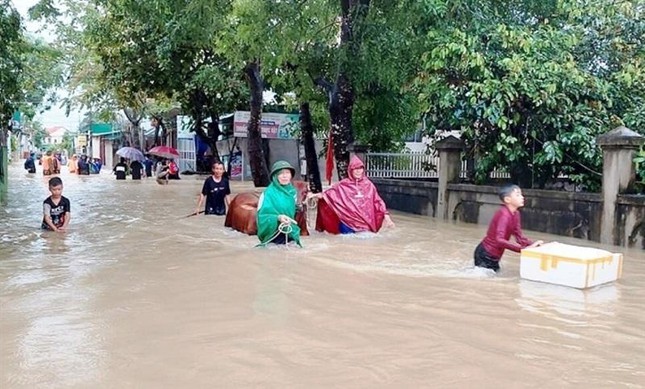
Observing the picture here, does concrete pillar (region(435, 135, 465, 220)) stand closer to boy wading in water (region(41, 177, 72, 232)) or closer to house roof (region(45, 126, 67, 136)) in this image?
boy wading in water (region(41, 177, 72, 232))

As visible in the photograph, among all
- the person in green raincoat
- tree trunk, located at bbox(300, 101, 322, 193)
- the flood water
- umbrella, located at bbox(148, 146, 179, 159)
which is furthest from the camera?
umbrella, located at bbox(148, 146, 179, 159)

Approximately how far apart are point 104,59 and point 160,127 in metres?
16.2

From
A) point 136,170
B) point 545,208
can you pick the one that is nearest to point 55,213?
point 545,208

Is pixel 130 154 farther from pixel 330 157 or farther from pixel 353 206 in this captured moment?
pixel 353 206

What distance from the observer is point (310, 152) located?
17797mm

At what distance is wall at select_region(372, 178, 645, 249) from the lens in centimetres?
984

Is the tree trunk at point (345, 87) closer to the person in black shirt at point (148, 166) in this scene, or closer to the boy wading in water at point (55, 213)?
the boy wading in water at point (55, 213)

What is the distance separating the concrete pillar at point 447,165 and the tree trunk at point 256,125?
818 cm

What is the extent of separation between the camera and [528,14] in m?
13.1

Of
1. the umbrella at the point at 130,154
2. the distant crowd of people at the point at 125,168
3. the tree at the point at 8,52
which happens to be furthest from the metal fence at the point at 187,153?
the tree at the point at 8,52

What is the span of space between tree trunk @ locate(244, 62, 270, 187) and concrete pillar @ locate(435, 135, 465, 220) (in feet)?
26.8

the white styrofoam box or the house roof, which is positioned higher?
the house roof

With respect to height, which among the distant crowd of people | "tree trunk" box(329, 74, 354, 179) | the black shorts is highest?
"tree trunk" box(329, 74, 354, 179)

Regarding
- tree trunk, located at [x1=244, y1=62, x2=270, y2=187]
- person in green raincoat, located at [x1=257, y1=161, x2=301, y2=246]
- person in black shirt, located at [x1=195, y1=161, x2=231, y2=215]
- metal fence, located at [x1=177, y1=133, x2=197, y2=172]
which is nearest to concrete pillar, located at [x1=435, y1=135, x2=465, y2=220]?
person in black shirt, located at [x1=195, y1=161, x2=231, y2=215]
